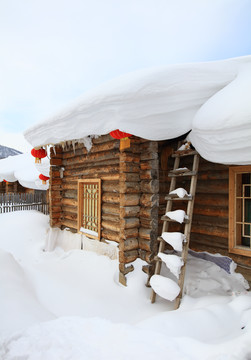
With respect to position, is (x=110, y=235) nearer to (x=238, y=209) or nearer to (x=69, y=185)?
(x=69, y=185)

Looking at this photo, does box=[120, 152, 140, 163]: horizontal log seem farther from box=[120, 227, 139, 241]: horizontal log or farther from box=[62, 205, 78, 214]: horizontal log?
box=[62, 205, 78, 214]: horizontal log

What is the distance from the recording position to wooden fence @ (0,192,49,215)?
12.2 m

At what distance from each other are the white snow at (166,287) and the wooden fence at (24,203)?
9.79 meters

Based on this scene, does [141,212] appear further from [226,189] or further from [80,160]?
[80,160]

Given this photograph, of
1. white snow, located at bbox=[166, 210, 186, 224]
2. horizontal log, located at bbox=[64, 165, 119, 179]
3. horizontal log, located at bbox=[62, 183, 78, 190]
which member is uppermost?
horizontal log, located at bbox=[64, 165, 119, 179]

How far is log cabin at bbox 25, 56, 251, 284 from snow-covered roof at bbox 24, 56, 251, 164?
0.05 feet

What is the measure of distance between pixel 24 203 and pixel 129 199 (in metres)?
10.7

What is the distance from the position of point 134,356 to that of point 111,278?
234 cm

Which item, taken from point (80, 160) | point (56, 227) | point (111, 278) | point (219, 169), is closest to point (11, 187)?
point (56, 227)

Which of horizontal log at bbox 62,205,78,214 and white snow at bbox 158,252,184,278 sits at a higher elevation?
horizontal log at bbox 62,205,78,214

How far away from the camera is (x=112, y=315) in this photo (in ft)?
11.7

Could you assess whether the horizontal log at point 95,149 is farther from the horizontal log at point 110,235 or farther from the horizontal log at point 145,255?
the horizontal log at point 145,255

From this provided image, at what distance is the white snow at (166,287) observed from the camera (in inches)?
131

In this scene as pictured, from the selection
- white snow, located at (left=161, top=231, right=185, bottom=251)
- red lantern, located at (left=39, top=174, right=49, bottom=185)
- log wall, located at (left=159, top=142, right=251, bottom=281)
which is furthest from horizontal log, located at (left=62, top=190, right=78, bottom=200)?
red lantern, located at (left=39, top=174, right=49, bottom=185)
